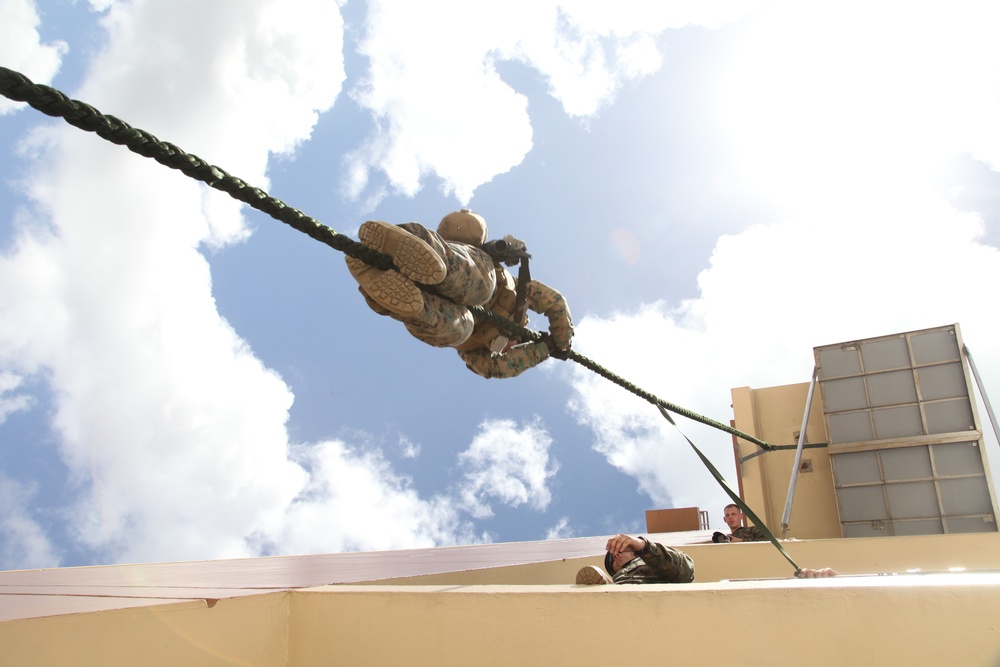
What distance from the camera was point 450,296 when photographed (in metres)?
3.20

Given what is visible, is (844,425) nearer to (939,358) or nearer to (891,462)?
(891,462)

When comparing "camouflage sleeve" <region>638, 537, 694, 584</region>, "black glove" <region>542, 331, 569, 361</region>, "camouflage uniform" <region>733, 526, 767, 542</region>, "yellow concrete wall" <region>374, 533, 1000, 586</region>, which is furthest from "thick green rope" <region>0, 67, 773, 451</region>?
"camouflage uniform" <region>733, 526, 767, 542</region>

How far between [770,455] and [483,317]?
6637 millimetres

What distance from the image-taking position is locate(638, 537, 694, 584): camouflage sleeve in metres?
3.16

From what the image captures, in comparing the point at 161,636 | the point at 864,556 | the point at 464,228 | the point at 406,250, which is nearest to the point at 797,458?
the point at 864,556

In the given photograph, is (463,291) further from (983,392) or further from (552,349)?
(983,392)

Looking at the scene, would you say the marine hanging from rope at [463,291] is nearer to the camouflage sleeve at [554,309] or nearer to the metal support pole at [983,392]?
the camouflage sleeve at [554,309]

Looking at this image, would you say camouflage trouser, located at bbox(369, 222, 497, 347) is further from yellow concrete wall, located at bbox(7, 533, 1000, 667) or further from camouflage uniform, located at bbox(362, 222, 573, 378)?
yellow concrete wall, located at bbox(7, 533, 1000, 667)

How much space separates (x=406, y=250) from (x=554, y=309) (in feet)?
4.16

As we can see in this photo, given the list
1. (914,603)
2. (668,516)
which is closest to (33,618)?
(914,603)

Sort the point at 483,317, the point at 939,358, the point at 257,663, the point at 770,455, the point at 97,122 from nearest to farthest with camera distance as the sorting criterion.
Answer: the point at 97,122 → the point at 257,663 → the point at 483,317 → the point at 939,358 → the point at 770,455

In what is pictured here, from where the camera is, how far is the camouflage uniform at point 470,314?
122 inches

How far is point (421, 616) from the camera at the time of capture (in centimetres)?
197

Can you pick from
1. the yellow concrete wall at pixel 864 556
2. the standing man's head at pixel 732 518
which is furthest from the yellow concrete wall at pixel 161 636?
the standing man's head at pixel 732 518
